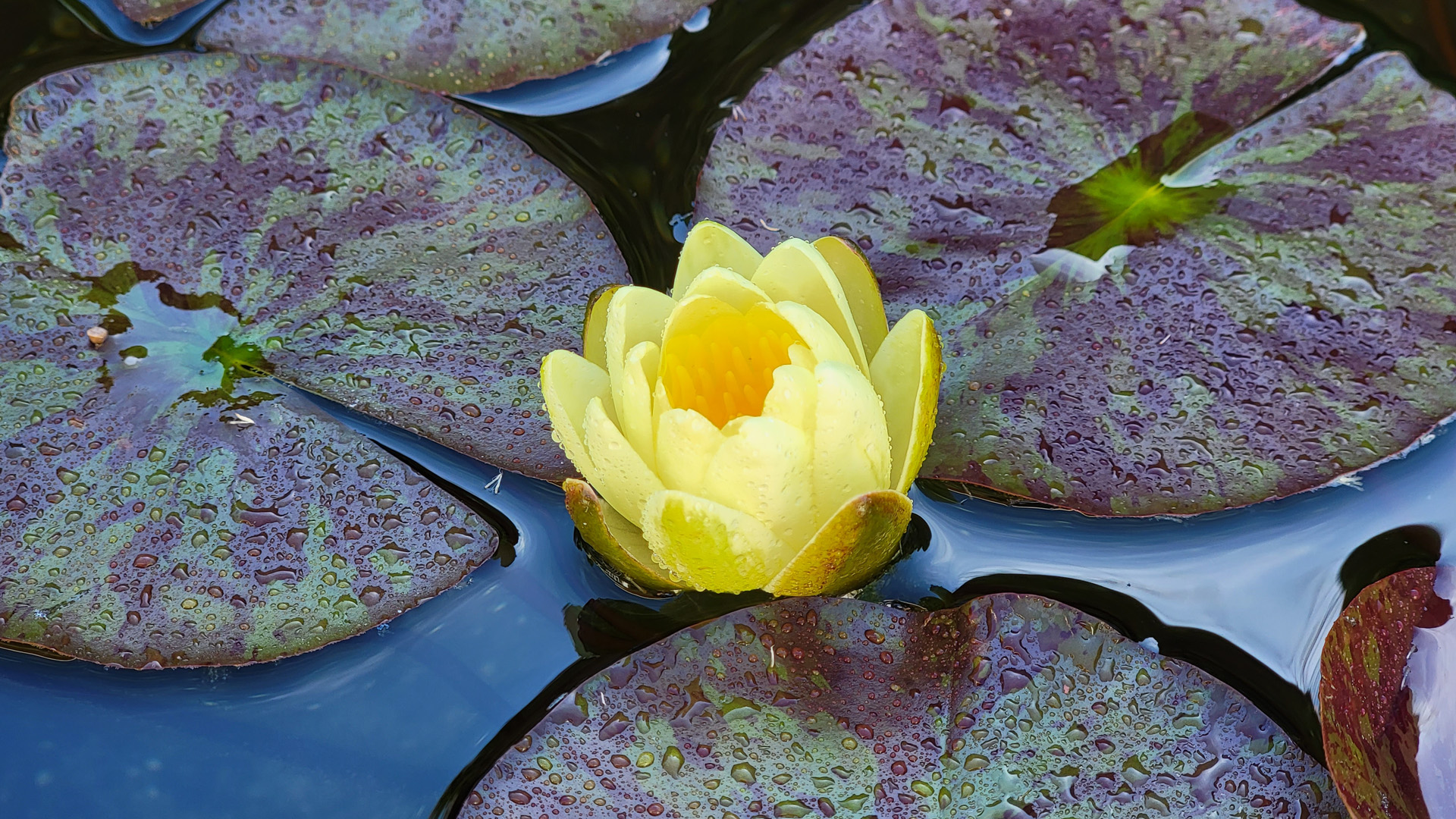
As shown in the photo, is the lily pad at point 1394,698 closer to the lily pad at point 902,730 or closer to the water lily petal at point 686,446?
the lily pad at point 902,730

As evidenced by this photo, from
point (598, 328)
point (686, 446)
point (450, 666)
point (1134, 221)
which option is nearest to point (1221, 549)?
point (1134, 221)

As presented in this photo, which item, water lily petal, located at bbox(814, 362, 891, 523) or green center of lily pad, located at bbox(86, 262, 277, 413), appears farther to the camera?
green center of lily pad, located at bbox(86, 262, 277, 413)

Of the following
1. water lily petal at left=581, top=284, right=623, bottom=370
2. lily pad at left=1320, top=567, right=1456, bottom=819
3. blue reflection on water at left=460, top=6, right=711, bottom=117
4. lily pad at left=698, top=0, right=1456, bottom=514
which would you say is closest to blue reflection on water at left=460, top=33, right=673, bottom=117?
blue reflection on water at left=460, top=6, right=711, bottom=117

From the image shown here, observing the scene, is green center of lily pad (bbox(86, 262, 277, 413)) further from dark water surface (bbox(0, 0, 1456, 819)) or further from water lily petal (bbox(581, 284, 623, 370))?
water lily petal (bbox(581, 284, 623, 370))

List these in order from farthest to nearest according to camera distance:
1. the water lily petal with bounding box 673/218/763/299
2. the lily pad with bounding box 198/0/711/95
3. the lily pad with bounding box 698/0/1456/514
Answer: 1. the lily pad with bounding box 198/0/711/95
2. the lily pad with bounding box 698/0/1456/514
3. the water lily petal with bounding box 673/218/763/299

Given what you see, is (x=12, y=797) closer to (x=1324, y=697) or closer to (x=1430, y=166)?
(x=1324, y=697)

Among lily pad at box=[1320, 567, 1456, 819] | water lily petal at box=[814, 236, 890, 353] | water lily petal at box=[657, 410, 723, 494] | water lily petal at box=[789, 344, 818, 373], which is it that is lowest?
lily pad at box=[1320, 567, 1456, 819]

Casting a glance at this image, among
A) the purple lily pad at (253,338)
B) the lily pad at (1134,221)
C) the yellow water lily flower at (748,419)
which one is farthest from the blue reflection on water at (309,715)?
the lily pad at (1134,221)

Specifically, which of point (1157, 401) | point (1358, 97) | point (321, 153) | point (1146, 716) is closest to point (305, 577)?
point (321, 153)
